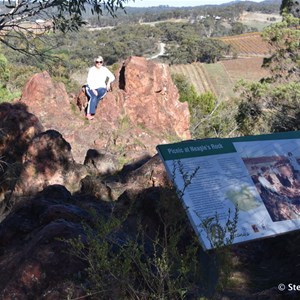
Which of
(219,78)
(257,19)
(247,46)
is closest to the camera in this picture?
(219,78)

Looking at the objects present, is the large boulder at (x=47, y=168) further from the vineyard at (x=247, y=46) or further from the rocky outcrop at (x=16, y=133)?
the vineyard at (x=247, y=46)

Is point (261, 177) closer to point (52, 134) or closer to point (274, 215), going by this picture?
point (274, 215)

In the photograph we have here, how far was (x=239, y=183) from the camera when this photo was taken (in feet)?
13.4

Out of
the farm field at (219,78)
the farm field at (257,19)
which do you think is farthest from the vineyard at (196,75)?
the farm field at (257,19)

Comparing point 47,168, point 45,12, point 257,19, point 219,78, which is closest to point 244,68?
point 219,78

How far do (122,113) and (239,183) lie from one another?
775 cm

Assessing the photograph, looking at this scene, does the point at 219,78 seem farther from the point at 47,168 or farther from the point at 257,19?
the point at 257,19

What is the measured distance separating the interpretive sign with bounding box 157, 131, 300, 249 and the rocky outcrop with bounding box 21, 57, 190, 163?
541 centimetres

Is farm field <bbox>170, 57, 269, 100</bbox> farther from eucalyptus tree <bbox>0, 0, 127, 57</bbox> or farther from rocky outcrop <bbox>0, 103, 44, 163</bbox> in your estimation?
eucalyptus tree <bbox>0, 0, 127, 57</bbox>

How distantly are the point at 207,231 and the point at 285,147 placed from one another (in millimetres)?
1824

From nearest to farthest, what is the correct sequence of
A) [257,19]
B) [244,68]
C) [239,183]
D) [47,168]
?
[239,183]
[47,168]
[244,68]
[257,19]

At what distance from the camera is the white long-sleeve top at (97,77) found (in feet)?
34.7

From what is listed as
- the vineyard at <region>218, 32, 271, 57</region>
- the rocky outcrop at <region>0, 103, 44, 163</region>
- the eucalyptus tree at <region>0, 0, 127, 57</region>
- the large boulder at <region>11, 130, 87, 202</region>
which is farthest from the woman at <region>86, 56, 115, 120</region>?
the vineyard at <region>218, 32, 271, 57</region>

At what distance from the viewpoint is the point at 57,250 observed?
3750 millimetres
